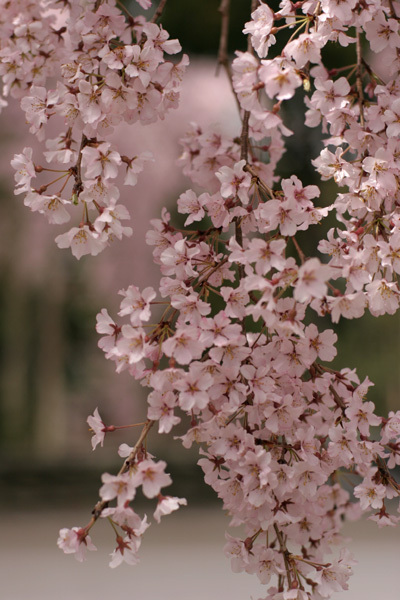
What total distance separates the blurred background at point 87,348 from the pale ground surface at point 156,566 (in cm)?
2

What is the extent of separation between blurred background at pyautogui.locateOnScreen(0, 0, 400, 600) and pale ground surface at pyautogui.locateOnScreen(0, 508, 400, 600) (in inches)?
0.8

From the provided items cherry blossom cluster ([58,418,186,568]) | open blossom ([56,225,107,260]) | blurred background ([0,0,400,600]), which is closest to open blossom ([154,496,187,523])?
cherry blossom cluster ([58,418,186,568])

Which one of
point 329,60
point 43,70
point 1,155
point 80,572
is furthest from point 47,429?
point 43,70

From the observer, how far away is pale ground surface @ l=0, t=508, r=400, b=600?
8.07ft

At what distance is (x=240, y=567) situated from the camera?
0.75 metres

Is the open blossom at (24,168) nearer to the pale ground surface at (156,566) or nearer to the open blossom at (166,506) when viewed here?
the open blossom at (166,506)

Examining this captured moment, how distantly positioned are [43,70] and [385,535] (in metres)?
3.29

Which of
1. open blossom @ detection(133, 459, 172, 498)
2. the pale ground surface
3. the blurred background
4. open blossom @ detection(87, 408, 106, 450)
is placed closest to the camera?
open blossom @ detection(133, 459, 172, 498)

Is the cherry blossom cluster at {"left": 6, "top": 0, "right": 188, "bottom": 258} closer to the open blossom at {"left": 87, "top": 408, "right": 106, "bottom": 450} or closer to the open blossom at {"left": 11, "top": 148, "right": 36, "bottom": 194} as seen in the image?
the open blossom at {"left": 11, "top": 148, "right": 36, "bottom": 194}

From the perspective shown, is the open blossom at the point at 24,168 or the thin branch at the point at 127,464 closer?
the thin branch at the point at 127,464

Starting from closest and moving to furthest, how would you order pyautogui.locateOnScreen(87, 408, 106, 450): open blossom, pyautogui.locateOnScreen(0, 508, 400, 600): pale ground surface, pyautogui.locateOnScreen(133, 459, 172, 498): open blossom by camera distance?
pyautogui.locateOnScreen(133, 459, 172, 498): open blossom < pyautogui.locateOnScreen(87, 408, 106, 450): open blossom < pyautogui.locateOnScreen(0, 508, 400, 600): pale ground surface

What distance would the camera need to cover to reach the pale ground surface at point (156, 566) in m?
2.46

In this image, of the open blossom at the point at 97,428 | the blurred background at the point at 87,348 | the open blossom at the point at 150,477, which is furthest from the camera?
the blurred background at the point at 87,348

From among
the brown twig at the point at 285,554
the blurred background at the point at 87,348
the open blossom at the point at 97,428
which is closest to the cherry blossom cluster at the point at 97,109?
the open blossom at the point at 97,428
